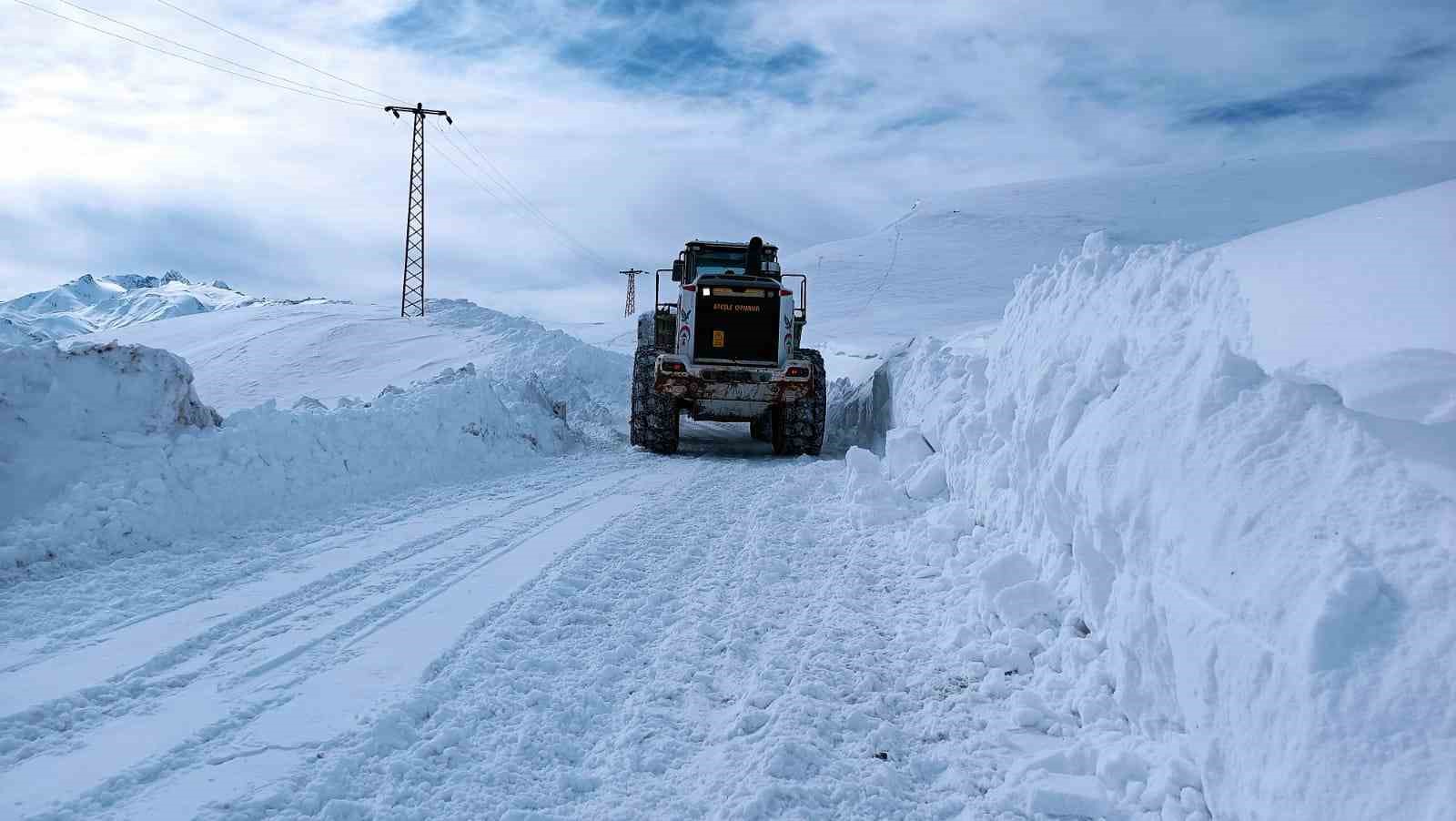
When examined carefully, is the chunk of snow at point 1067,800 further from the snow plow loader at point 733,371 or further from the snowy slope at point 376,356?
the snowy slope at point 376,356

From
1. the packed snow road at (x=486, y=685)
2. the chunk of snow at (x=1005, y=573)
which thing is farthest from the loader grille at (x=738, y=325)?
the chunk of snow at (x=1005, y=573)

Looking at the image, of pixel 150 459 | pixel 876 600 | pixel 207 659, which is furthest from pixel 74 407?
pixel 876 600

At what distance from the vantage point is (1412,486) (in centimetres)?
238

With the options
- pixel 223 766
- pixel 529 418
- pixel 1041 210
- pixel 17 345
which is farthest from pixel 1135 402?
pixel 1041 210

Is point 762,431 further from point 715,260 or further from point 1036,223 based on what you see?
point 1036,223

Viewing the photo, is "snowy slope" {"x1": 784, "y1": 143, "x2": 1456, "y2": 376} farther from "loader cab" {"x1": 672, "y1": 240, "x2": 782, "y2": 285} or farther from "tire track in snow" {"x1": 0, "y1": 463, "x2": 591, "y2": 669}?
"tire track in snow" {"x1": 0, "y1": 463, "x2": 591, "y2": 669}

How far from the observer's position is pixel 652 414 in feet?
40.1

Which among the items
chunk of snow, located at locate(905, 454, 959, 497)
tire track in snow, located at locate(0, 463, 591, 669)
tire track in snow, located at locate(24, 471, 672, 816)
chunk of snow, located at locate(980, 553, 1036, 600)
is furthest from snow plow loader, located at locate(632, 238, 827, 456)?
tire track in snow, located at locate(24, 471, 672, 816)

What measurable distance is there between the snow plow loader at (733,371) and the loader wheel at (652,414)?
0.04 feet

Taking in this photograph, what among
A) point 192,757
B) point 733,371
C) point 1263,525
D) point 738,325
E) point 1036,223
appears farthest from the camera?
point 1036,223

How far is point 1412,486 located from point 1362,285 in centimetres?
108

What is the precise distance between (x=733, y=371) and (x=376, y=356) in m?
13.0

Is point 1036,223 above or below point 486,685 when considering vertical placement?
above

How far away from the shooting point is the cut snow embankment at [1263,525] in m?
2.13
